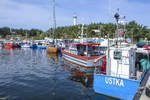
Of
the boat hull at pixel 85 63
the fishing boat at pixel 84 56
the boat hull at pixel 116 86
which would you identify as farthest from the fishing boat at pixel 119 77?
the fishing boat at pixel 84 56

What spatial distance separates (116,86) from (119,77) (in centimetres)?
69

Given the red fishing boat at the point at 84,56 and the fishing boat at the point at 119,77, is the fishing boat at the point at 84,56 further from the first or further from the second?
the fishing boat at the point at 119,77

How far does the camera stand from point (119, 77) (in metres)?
8.66

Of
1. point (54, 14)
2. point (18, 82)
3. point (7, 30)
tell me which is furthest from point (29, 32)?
point (18, 82)

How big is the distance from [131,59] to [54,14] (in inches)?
1905

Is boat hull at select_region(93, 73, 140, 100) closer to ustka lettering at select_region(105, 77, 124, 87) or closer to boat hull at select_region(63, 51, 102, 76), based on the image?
ustka lettering at select_region(105, 77, 124, 87)

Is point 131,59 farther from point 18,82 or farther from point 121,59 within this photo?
point 18,82

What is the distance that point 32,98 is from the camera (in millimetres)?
9828

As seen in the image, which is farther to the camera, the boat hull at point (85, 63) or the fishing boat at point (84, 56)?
the fishing boat at point (84, 56)

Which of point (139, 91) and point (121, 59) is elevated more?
point (121, 59)

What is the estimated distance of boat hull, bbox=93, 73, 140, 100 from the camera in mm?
8328

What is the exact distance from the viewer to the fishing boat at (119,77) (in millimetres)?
8461

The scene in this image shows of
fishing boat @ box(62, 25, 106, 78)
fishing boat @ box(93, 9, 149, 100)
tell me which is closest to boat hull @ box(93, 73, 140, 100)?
fishing boat @ box(93, 9, 149, 100)

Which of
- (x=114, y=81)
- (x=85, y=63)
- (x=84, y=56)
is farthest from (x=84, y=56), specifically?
(x=114, y=81)
